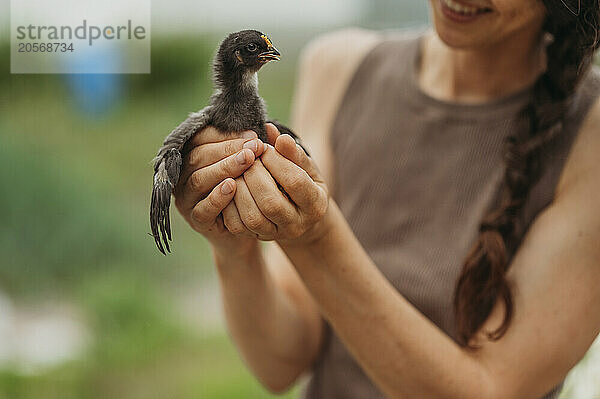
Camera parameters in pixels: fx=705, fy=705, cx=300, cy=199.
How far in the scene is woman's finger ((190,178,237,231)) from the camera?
457mm

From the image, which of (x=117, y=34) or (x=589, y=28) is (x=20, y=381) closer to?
(x=117, y=34)

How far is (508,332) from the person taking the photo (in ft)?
2.15

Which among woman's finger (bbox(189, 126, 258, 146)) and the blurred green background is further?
the blurred green background

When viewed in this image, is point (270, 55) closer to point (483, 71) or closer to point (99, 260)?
point (483, 71)

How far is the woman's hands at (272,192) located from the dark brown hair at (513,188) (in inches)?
10.0

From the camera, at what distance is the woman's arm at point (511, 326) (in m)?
0.61

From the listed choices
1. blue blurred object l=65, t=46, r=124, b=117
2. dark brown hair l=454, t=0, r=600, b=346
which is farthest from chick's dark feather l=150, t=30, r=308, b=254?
blue blurred object l=65, t=46, r=124, b=117

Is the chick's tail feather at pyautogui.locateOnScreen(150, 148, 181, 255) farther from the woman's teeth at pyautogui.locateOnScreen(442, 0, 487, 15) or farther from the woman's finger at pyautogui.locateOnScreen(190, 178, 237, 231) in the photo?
the woman's teeth at pyautogui.locateOnScreen(442, 0, 487, 15)

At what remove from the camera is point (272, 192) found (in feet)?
1.52

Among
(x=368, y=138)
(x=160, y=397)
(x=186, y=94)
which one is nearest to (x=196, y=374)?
(x=160, y=397)

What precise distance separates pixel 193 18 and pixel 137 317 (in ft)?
2.15

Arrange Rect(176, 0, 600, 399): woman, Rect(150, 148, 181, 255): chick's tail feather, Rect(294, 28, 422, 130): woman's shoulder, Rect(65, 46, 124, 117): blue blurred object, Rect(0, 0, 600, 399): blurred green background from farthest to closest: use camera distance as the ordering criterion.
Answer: Rect(0, 0, 600, 399): blurred green background, Rect(65, 46, 124, 117): blue blurred object, Rect(294, 28, 422, 130): woman's shoulder, Rect(176, 0, 600, 399): woman, Rect(150, 148, 181, 255): chick's tail feather

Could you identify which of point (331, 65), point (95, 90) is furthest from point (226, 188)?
point (95, 90)

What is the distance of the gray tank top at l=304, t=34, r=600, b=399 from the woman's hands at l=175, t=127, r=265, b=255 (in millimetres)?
335
